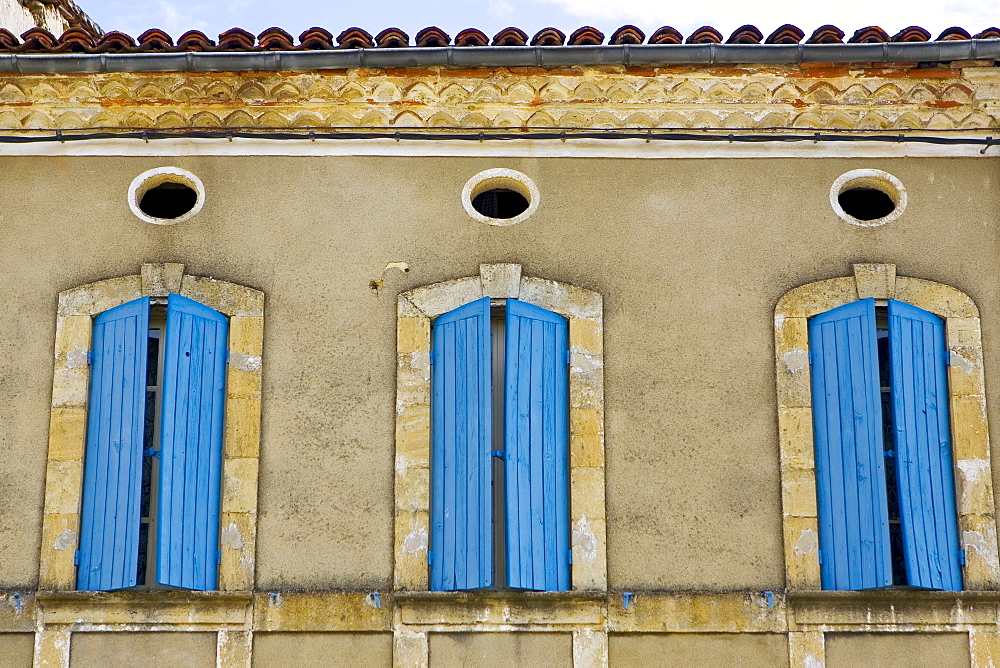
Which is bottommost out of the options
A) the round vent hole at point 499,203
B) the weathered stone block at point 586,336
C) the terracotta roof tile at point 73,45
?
Result: the weathered stone block at point 586,336

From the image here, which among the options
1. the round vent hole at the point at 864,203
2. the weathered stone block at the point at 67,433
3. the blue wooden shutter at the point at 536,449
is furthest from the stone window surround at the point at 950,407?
the weathered stone block at the point at 67,433

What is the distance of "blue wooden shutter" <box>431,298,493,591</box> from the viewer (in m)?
8.45

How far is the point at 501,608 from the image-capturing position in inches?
330

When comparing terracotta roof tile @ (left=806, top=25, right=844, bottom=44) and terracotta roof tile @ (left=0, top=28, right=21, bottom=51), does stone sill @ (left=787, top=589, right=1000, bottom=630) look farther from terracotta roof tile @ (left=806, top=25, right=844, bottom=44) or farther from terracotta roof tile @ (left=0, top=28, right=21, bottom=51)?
terracotta roof tile @ (left=0, top=28, right=21, bottom=51)

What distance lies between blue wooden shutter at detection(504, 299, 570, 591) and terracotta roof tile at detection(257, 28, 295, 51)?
2194 millimetres

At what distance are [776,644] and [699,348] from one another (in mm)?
1854

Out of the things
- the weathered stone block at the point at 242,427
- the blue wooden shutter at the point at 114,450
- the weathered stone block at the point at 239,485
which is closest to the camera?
the blue wooden shutter at the point at 114,450

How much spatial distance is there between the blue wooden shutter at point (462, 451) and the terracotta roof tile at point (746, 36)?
2324 millimetres

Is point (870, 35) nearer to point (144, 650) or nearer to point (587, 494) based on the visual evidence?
point (587, 494)

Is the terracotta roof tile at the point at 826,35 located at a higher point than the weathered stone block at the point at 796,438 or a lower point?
higher

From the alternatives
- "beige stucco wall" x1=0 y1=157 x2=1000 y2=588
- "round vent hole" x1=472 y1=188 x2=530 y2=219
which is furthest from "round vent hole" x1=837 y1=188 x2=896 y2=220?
"round vent hole" x1=472 y1=188 x2=530 y2=219

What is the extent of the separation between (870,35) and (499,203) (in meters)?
2.58

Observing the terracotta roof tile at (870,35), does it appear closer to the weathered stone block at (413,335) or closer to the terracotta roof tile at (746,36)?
the terracotta roof tile at (746,36)

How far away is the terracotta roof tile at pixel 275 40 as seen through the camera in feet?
30.0
